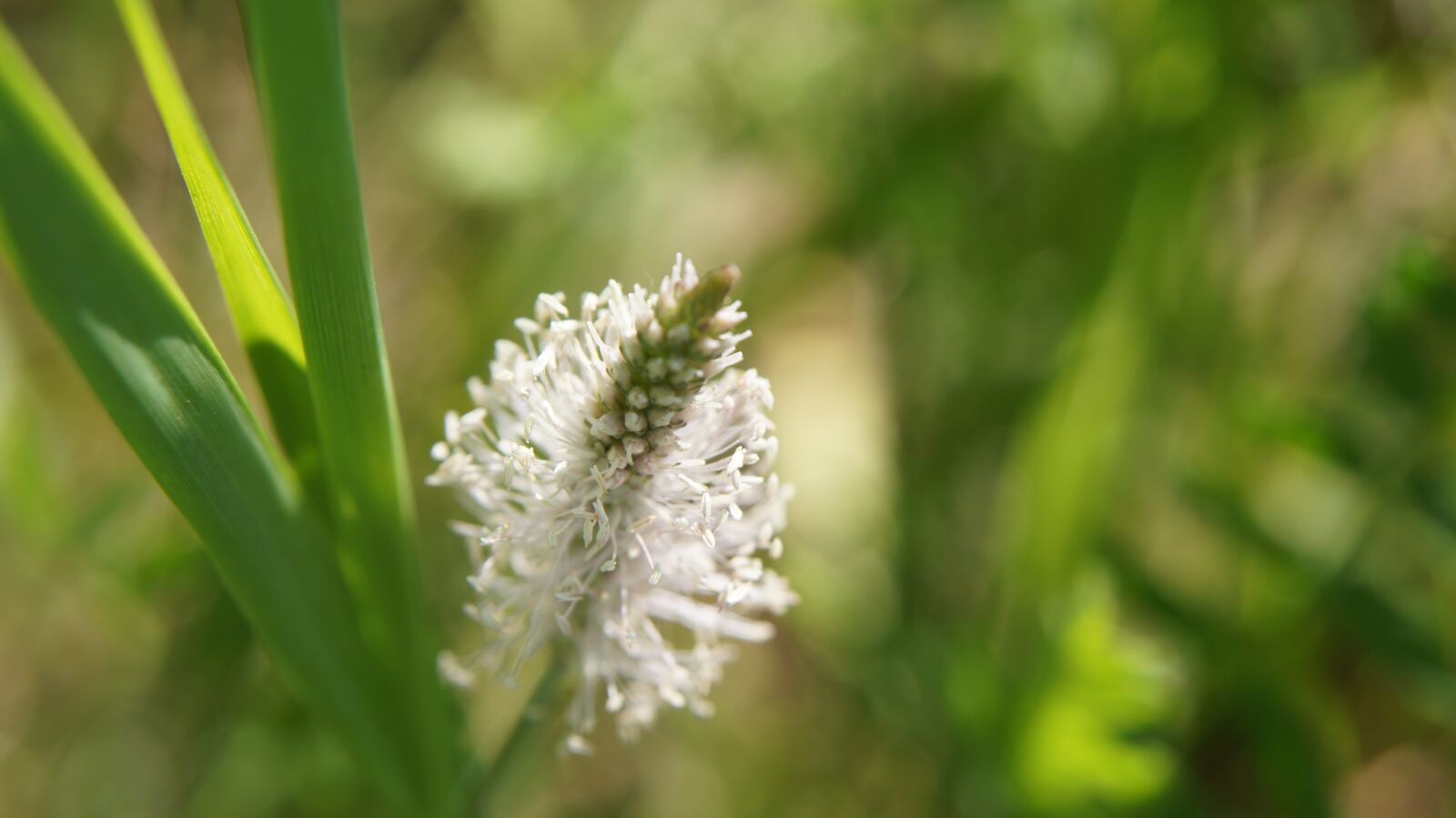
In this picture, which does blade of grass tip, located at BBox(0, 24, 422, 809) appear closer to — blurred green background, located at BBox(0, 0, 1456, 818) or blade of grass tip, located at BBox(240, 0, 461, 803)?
blade of grass tip, located at BBox(240, 0, 461, 803)

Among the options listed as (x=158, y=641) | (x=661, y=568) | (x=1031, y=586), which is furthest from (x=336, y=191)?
(x=1031, y=586)

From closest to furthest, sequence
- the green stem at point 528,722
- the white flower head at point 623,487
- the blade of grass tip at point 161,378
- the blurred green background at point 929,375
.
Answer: the blade of grass tip at point 161,378, the white flower head at point 623,487, the green stem at point 528,722, the blurred green background at point 929,375

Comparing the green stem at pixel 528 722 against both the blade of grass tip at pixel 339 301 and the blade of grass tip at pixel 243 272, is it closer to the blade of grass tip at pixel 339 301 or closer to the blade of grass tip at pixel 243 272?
the blade of grass tip at pixel 339 301

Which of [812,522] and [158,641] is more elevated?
[812,522]

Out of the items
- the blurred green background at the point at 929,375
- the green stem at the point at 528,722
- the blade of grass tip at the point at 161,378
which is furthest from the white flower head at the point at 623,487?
the blurred green background at the point at 929,375

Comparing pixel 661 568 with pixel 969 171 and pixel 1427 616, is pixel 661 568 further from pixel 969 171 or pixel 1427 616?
pixel 969 171

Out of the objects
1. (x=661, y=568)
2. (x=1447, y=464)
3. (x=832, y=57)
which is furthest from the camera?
(x=832, y=57)

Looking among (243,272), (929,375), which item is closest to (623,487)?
(243,272)
